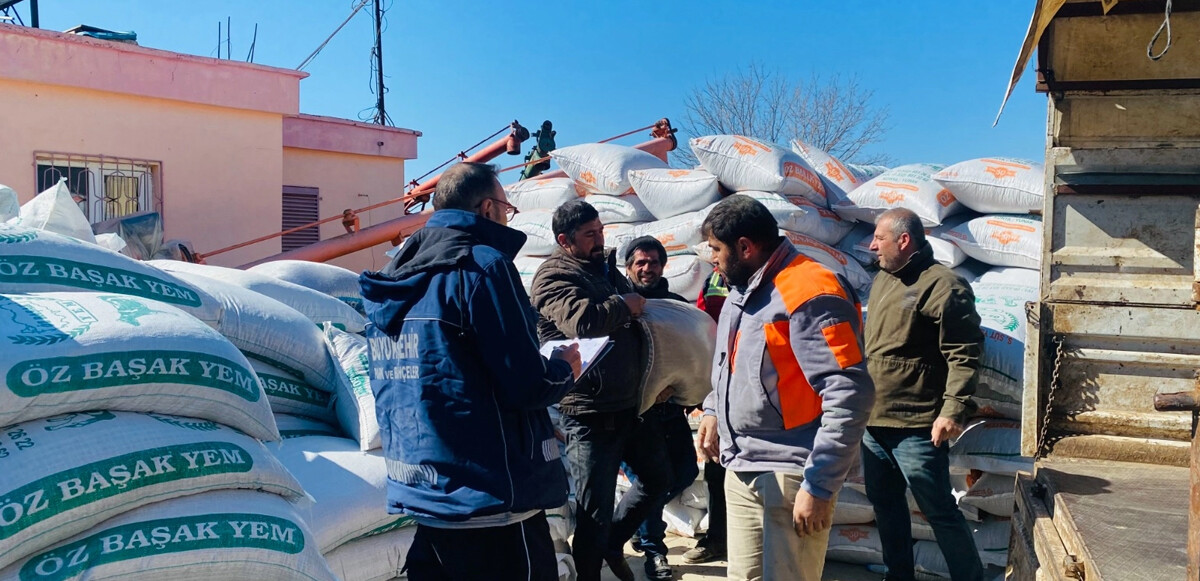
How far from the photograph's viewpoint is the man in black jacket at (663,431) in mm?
4395

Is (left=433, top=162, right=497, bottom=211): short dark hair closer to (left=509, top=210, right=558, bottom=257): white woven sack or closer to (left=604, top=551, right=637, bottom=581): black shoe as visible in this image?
(left=604, top=551, right=637, bottom=581): black shoe

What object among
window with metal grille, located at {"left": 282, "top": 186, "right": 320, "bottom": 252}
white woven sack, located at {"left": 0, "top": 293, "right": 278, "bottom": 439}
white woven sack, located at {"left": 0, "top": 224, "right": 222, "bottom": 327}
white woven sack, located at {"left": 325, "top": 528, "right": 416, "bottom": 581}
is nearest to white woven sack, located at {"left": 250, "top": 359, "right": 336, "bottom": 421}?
white woven sack, located at {"left": 0, "top": 224, "right": 222, "bottom": 327}

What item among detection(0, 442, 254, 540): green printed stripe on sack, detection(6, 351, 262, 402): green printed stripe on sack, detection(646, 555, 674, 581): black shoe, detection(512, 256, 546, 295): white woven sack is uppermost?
detection(512, 256, 546, 295): white woven sack

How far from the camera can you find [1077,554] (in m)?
2.24

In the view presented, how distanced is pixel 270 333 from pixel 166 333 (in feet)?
3.12

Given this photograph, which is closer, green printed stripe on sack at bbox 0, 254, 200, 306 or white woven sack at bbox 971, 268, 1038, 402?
green printed stripe on sack at bbox 0, 254, 200, 306

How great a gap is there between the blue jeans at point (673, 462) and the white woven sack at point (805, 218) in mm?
1419

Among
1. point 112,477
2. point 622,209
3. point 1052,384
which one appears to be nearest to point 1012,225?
point 1052,384

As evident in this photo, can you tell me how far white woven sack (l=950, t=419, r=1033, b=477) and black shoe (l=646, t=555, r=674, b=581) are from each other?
4.34 ft

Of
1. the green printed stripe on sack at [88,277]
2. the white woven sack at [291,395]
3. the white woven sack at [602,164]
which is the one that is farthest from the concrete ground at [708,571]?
the white woven sack at [602,164]

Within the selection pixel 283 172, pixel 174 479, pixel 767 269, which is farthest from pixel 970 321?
pixel 283 172

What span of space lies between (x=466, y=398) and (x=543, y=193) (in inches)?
186

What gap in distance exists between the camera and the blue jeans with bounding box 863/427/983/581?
12.3ft

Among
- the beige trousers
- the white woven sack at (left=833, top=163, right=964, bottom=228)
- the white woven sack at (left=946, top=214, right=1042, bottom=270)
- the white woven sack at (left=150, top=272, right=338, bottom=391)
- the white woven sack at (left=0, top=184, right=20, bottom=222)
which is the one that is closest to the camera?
the beige trousers
